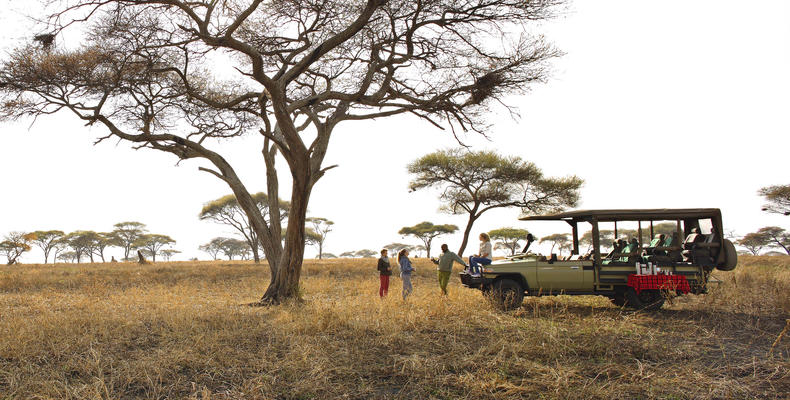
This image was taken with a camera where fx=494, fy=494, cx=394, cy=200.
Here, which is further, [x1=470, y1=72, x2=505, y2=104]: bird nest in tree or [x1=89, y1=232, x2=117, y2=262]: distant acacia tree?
[x1=89, y1=232, x2=117, y2=262]: distant acacia tree

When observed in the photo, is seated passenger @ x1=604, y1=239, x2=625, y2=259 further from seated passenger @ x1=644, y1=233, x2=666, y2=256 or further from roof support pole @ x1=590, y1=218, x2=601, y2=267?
roof support pole @ x1=590, y1=218, x2=601, y2=267

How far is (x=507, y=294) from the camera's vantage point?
9125mm

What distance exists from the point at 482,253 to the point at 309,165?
14.3 ft

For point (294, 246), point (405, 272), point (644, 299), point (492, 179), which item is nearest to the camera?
point (644, 299)

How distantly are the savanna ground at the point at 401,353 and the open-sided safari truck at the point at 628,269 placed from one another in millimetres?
429

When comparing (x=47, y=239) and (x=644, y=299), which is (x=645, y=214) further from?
(x=47, y=239)

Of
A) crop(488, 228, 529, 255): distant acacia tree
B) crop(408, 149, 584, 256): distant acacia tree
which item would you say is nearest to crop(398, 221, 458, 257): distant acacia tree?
crop(488, 228, 529, 255): distant acacia tree

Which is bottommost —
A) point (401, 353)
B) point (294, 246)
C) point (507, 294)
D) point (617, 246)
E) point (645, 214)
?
point (401, 353)

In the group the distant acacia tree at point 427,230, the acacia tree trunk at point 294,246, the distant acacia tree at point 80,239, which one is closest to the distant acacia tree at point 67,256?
the distant acacia tree at point 80,239

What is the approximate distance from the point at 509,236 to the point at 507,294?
115 ft

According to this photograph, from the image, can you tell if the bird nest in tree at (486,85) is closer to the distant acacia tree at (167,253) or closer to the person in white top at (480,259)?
the person in white top at (480,259)

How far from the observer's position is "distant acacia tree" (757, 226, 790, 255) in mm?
42031

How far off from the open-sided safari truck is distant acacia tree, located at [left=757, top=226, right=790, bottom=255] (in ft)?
137

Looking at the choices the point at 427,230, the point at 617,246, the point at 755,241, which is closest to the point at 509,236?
the point at 427,230
